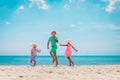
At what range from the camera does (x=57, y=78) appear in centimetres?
1061

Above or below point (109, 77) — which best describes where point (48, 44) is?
above

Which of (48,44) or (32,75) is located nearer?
(32,75)

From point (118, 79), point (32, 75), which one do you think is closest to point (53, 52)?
point (32, 75)

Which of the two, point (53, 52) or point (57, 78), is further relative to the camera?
point (53, 52)

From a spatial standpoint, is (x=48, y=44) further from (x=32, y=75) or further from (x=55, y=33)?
(x=32, y=75)

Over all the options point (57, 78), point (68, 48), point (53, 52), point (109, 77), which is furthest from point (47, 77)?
point (68, 48)

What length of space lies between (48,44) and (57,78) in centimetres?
565

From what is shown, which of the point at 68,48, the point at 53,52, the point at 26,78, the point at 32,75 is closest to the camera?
the point at 26,78

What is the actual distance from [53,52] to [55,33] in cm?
100

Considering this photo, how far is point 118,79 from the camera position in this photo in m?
10.7

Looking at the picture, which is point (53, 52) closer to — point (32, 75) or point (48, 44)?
point (48, 44)

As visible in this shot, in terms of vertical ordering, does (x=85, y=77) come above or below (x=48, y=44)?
below

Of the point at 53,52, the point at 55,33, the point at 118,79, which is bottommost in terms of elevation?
the point at 118,79

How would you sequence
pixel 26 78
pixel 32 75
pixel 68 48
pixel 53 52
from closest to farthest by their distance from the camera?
pixel 26 78 → pixel 32 75 → pixel 53 52 → pixel 68 48
